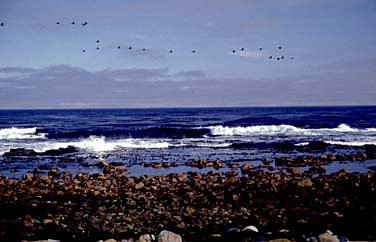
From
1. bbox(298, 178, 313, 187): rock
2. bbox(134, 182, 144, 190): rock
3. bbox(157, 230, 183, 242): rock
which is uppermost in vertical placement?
bbox(157, 230, 183, 242): rock

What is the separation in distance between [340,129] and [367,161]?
24634mm

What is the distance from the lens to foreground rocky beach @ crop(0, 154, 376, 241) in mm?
10039

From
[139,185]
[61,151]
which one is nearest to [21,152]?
[61,151]

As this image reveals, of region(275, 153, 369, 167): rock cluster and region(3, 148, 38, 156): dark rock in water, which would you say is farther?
region(3, 148, 38, 156): dark rock in water

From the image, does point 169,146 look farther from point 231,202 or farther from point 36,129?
point 36,129

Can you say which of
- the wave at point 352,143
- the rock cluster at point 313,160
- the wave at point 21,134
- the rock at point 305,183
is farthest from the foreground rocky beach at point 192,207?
the wave at point 21,134

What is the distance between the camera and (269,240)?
8641 millimetres

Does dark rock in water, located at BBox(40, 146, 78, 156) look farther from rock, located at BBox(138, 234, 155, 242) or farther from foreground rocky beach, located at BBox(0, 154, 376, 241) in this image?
rock, located at BBox(138, 234, 155, 242)

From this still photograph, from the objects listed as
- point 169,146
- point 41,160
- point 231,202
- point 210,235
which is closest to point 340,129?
point 169,146

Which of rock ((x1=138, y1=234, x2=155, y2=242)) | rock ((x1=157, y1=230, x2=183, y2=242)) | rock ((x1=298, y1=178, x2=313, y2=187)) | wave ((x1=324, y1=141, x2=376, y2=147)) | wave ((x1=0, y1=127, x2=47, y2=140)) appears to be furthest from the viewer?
wave ((x1=0, y1=127, x2=47, y2=140))

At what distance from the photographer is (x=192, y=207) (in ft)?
40.7

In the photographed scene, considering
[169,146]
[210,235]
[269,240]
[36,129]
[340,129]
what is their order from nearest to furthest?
[269,240] → [210,235] → [169,146] → [340,129] → [36,129]

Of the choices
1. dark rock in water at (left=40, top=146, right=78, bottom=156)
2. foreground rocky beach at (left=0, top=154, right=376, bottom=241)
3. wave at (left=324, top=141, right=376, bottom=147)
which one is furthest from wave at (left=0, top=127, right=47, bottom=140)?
wave at (left=324, top=141, right=376, bottom=147)

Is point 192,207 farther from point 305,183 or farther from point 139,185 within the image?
point 305,183
